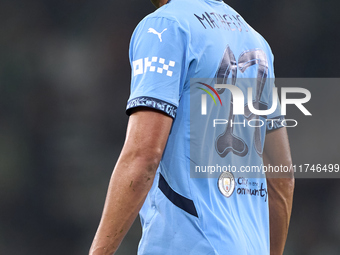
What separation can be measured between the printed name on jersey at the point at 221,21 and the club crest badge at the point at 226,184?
305 millimetres

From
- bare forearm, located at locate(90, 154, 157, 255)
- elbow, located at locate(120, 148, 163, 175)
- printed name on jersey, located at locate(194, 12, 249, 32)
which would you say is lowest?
bare forearm, located at locate(90, 154, 157, 255)

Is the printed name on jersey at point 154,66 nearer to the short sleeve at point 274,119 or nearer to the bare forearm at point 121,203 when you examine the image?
the bare forearm at point 121,203

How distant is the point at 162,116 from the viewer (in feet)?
Answer: 2.94

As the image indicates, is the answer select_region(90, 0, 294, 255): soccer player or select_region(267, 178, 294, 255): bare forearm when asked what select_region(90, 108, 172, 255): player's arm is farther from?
select_region(267, 178, 294, 255): bare forearm

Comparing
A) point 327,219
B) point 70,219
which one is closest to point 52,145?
point 70,219

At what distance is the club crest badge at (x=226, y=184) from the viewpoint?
979mm

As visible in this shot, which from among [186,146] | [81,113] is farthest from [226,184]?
[81,113]

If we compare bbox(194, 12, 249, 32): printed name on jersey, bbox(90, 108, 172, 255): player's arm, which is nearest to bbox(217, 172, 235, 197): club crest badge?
bbox(90, 108, 172, 255): player's arm

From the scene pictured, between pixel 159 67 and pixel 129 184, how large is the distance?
0.74 feet

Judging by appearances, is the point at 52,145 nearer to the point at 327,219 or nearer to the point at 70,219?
the point at 70,219

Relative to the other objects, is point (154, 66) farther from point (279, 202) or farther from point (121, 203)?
point (279, 202)

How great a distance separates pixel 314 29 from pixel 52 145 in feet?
6.67

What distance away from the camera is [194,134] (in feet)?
3.13

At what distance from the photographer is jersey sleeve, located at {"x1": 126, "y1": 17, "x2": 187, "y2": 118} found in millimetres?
901
